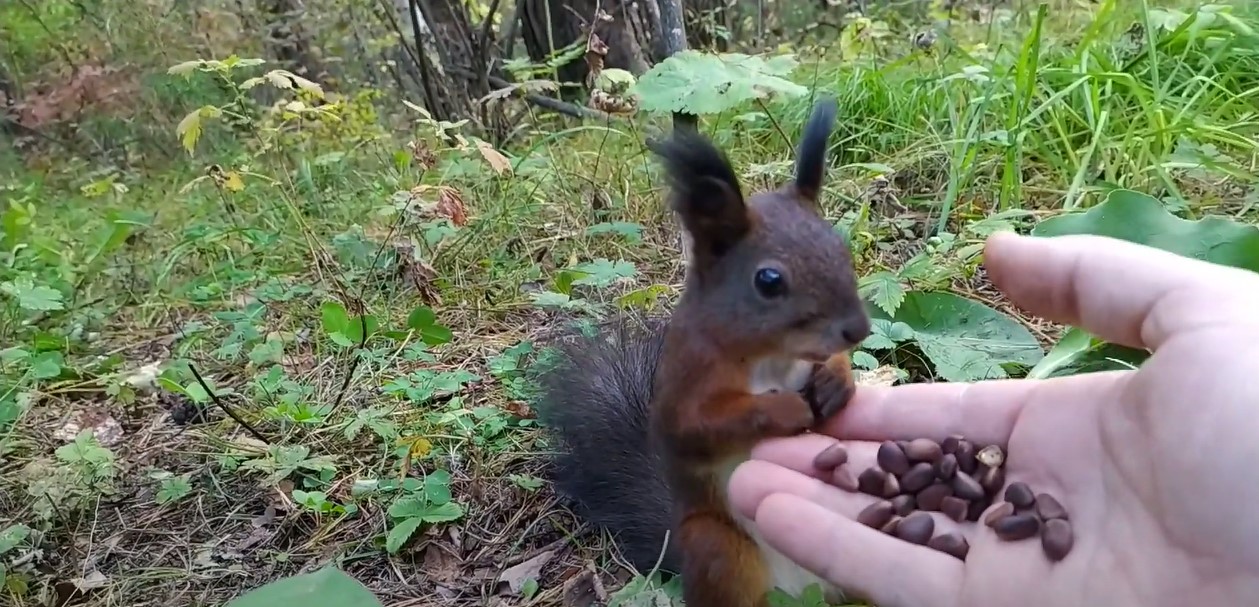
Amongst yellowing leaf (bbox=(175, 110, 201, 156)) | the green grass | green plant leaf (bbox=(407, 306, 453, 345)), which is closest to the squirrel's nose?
the green grass

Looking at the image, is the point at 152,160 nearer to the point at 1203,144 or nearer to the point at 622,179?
the point at 622,179

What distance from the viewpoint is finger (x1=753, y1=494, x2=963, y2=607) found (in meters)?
1.23

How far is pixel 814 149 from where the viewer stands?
140 centimetres

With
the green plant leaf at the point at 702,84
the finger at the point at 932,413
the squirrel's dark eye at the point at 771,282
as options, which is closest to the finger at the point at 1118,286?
the finger at the point at 932,413

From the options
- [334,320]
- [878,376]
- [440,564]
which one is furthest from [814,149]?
[334,320]

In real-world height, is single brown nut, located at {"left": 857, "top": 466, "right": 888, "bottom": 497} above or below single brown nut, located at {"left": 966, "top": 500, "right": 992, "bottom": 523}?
above

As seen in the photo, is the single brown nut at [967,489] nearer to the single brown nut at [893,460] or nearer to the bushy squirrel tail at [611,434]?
the single brown nut at [893,460]

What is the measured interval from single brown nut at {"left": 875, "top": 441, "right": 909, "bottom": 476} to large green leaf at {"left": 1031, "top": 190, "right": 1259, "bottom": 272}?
68 cm

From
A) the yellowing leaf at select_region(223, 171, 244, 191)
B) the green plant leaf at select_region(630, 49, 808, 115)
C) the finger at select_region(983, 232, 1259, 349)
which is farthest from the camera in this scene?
the yellowing leaf at select_region(223, 171, 244, 191)

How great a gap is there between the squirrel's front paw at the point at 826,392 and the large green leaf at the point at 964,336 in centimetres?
44

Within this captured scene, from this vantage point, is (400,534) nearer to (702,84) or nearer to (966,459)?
(966,459)

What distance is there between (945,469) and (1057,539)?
202 mm

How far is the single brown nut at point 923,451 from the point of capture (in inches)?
55.8

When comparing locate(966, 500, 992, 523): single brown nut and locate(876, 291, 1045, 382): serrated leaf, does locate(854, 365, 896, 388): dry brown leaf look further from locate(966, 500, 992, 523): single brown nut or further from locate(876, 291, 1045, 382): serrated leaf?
locate(966, 500, 992, 523): single brown nut
